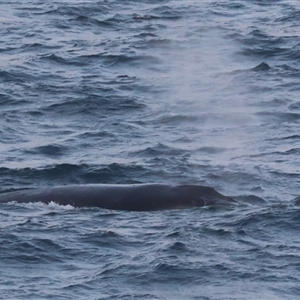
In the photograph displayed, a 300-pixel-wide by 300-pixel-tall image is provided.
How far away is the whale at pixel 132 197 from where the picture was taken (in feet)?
71.8

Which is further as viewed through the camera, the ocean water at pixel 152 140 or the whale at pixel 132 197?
the whale at pixel 132 197

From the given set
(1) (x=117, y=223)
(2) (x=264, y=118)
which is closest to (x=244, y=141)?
(2) (x=264, y=118)

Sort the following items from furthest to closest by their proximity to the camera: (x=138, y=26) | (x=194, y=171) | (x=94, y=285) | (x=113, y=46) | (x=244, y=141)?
(x=138, y=26) < (x=113, y=46) < (x=244, y=141) < (x=194, y=171) < (x=94, y=285)

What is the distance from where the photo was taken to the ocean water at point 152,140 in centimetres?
1850

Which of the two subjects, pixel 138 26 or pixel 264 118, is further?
pixel 138 26

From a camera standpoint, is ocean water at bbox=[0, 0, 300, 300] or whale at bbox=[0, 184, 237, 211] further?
whale at bbox=[0, 184, 237, 211]

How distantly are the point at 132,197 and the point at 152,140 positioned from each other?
6.61 metres

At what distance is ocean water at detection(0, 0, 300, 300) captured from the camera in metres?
18.5

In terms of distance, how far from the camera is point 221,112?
31.5 meters

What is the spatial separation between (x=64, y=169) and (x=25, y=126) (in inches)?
185

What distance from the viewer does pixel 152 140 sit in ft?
94.1

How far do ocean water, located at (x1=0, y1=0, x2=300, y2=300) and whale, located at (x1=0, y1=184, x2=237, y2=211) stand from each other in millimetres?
284

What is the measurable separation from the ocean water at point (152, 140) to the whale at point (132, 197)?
28cm

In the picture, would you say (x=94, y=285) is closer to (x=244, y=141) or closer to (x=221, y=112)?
(x=244, y=141)
